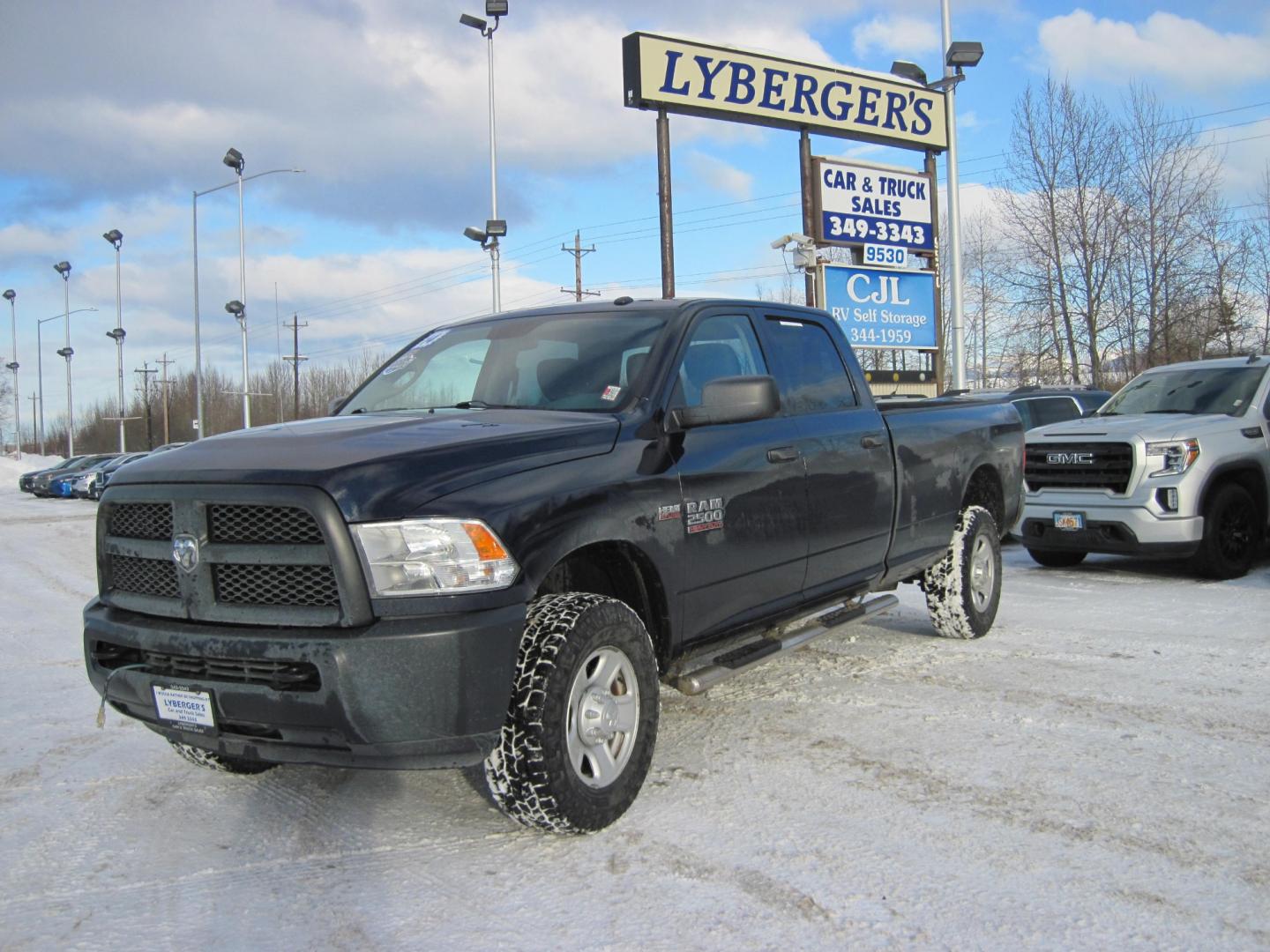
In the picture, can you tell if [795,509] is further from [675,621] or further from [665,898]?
[665,898]

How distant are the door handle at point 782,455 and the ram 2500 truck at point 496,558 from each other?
15mm

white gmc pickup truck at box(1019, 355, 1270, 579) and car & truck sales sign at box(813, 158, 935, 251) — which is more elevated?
car & truck sales sign at box(813, 158, 935, 251)

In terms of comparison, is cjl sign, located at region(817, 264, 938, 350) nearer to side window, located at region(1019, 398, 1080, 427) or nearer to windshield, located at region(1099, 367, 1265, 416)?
side window, located at region(1019, 398, 1080, 427)

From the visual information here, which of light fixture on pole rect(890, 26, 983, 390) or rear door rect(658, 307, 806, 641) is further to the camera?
light fixture on pole rect(890, 26, 983, 390)

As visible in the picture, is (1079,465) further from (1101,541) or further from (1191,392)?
(1191,392)

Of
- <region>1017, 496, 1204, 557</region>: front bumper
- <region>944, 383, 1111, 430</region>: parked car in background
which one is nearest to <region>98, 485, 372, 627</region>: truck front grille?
<region>1017, 496, 1204, 557</region>: front bumper

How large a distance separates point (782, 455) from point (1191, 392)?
22.6ft

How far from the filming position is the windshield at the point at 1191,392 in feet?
31.6

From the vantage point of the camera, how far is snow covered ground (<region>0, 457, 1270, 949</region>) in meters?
2.98

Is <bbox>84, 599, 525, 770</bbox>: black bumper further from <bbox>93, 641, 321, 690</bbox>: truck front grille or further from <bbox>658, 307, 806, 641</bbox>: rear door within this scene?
<bbox>658, 307, 806, 641</bbox>: rear door

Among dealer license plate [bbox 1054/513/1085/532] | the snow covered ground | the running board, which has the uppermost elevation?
dealer license plate [bbox 1054/513/1085/532]

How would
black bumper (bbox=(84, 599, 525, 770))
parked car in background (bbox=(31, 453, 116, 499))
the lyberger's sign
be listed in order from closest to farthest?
black bumper (bbox=(84, 599, 525, 770)), the lyberger's sign, parked car in background (bbox=(31, 453, 116, 499))

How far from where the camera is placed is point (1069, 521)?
922 centimetres

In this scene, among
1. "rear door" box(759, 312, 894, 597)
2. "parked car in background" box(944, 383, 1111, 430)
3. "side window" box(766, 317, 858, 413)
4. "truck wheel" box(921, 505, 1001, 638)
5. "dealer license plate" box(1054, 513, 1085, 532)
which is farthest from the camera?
"parked car in background" box(944, 383, 1111, 430)
